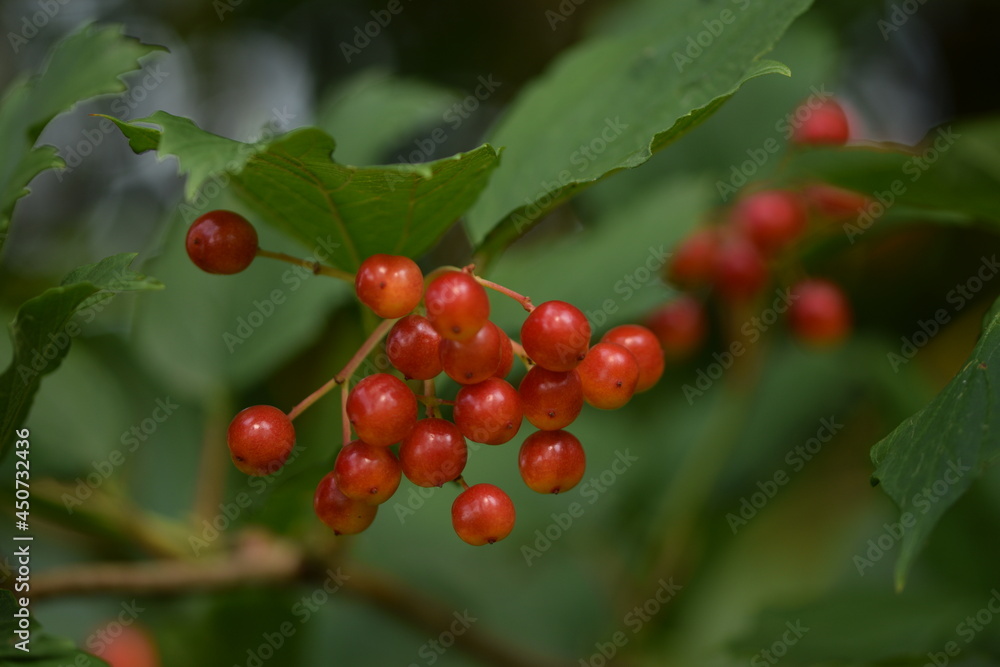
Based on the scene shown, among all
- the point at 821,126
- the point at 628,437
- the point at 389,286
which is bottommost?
the point at 628,437

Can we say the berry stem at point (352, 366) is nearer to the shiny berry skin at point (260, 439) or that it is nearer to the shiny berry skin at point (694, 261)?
the shiny berry skin at point (260, 439)

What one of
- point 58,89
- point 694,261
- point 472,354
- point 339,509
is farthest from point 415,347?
point 694,261

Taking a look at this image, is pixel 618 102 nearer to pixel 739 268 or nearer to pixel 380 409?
pixel 380 409

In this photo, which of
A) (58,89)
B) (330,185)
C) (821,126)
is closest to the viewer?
(330,185)

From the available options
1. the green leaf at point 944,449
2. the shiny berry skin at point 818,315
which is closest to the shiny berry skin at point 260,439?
the green leaf at point 944,449

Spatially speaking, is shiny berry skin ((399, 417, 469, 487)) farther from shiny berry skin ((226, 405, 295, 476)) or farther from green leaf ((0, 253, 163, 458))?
green leaf ((0, 253, 163, 458))

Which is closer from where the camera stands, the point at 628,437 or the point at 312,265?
the point at 312,265

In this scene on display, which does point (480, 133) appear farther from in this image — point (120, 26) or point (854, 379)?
point (120, 26)
